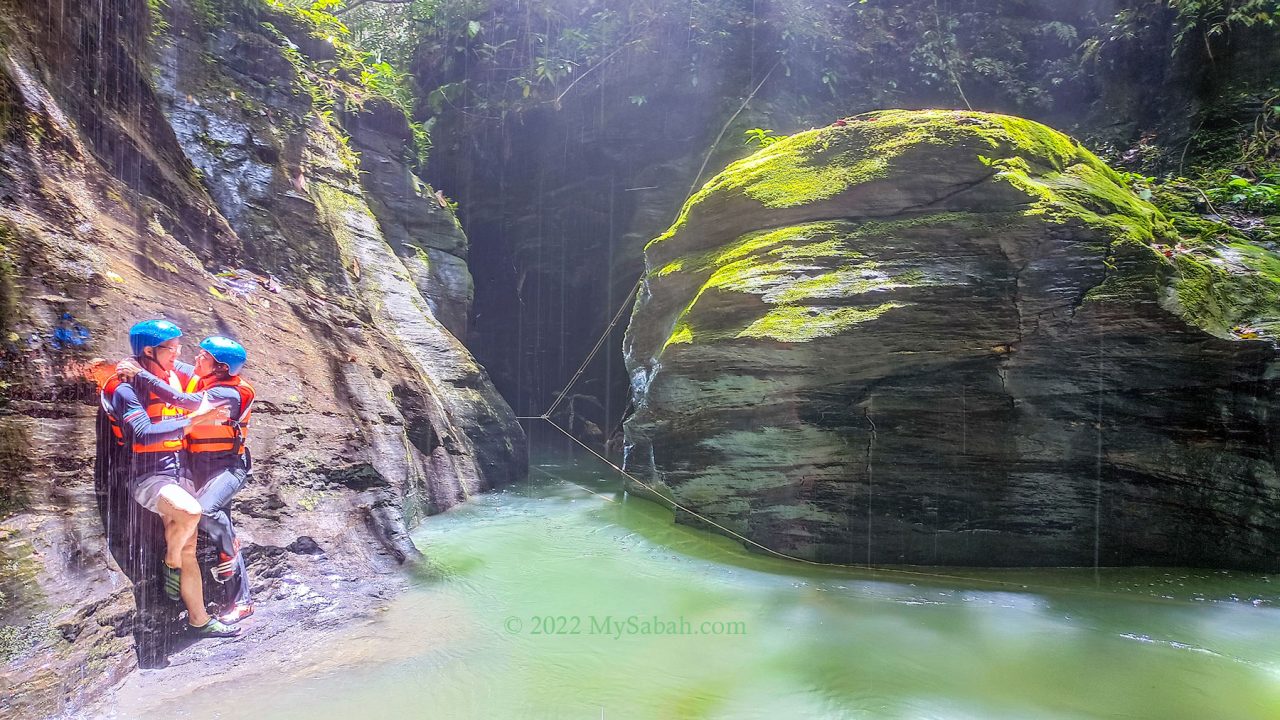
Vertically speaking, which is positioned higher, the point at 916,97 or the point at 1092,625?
the point at 916,97

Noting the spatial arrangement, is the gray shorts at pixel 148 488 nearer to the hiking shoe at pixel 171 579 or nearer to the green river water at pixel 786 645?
the hiking shoe at pixel 171 579

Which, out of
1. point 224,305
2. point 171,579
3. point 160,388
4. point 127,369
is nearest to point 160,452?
point 160,388

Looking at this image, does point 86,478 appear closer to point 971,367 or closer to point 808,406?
point 808,406

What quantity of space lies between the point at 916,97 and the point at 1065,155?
25.1 ft

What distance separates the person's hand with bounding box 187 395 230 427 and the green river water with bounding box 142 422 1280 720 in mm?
1678

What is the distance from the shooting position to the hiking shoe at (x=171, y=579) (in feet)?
13.5

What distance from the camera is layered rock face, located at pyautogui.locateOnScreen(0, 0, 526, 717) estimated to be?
3.70m

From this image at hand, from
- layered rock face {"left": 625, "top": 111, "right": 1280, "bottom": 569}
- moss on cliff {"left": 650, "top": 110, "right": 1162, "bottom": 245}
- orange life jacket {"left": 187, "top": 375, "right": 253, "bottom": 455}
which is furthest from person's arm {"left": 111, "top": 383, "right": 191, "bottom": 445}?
moss on cliff {"left": 650, "top": 110, "right": 1162, "bottom": 245}

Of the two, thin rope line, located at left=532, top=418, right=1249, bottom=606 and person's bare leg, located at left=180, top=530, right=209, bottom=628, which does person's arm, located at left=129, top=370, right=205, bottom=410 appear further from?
thin rope line, located at left=532, top=418, right=1249, bottom=606

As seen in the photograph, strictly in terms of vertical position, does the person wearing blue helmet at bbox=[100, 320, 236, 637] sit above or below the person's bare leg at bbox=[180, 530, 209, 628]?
above

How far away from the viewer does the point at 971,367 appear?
6238 mm

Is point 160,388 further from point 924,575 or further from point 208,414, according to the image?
point 924,575

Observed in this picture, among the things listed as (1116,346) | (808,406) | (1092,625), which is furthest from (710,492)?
(1116,346)

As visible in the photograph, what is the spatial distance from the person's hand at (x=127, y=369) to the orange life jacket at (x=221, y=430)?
42cm
